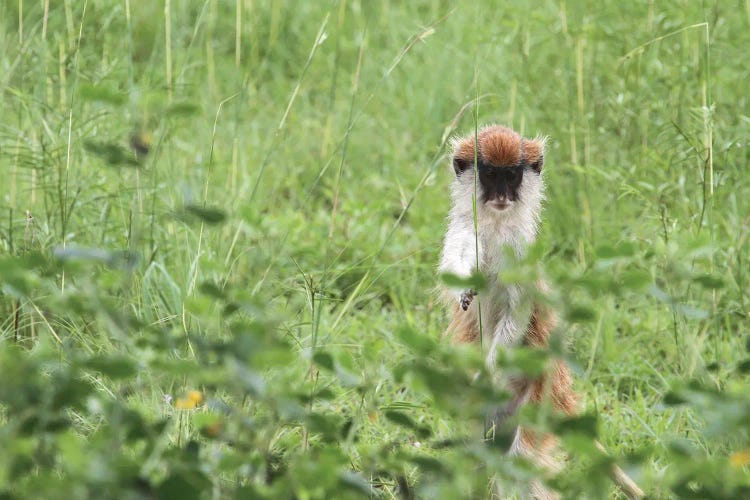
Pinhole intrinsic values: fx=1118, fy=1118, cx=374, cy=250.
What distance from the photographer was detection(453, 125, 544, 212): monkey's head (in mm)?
Answer: 4258

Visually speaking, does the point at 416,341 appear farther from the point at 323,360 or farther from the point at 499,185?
the point at 499,185

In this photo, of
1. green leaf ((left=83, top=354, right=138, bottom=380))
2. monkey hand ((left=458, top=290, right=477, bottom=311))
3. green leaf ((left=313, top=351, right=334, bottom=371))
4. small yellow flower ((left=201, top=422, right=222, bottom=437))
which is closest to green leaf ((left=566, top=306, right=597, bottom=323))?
green leaf ((left=313, top=351, right=334, bottom=371))

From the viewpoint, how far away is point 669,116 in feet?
18.4

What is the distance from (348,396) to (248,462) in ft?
7.67

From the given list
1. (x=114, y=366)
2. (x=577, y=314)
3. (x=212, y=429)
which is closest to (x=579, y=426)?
(x=577, y=314)

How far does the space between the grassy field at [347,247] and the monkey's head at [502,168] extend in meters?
0.20

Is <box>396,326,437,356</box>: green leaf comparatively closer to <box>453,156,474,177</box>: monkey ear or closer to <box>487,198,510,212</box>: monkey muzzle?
Result: <box>487,198,510,212</box>: monkey muzzle

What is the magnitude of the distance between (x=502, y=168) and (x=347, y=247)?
2.63 ft

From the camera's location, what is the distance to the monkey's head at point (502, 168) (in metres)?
4.26

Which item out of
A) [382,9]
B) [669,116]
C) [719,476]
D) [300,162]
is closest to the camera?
[719,476]

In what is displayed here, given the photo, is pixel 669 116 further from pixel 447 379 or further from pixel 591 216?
pixel 447 379

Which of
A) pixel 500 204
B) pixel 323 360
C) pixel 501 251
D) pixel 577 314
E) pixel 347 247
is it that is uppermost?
pixel 577 314

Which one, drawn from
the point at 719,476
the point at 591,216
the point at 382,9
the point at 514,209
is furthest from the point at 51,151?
the point at 382,9

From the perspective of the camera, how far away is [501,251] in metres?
4.14
